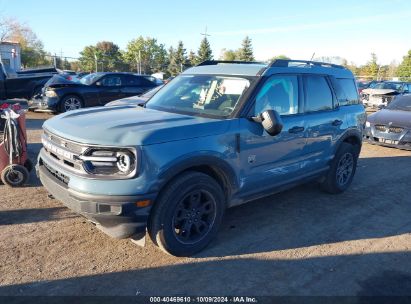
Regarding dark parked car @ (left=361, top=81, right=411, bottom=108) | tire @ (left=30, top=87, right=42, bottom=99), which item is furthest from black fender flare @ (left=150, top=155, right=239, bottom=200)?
dark parked car @ (left=361, top=81, right=411, bottom=108)

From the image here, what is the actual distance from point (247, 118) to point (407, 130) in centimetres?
677

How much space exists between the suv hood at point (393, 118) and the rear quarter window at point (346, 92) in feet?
13.0

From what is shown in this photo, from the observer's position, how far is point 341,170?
19.0ft

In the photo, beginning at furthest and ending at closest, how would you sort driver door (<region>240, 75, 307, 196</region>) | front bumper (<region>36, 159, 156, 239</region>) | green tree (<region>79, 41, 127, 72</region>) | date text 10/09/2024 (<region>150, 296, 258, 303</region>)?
green tree (<region>79, 41, 127, 72</region>)
driver door (<region>240, 75, 307, 196</region>)
front bumper (<region>36, 159, 156, 239</region>)
date text 10/09/2024 (<region>150, 296, 258, 303</region>)

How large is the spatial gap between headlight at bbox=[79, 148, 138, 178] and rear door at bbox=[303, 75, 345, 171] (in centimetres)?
254

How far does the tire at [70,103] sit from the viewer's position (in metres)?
12.4

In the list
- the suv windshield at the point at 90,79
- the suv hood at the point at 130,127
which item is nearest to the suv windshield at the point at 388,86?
the suv windshield at the point at 90,79

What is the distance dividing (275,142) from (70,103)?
10053 mm

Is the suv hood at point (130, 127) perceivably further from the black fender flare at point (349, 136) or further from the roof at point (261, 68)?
the black fender flare at point (349, 136)

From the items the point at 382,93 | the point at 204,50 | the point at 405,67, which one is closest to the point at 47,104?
the point at 382,93

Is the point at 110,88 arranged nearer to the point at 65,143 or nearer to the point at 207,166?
the point at 65,143

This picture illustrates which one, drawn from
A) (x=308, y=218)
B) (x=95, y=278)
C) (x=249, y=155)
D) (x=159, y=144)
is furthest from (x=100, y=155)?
(x=308, y=218)

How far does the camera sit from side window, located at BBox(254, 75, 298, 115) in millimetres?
4180

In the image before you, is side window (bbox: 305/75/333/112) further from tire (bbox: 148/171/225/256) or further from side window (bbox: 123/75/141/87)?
side window (bbox: 123/75/141/87)
